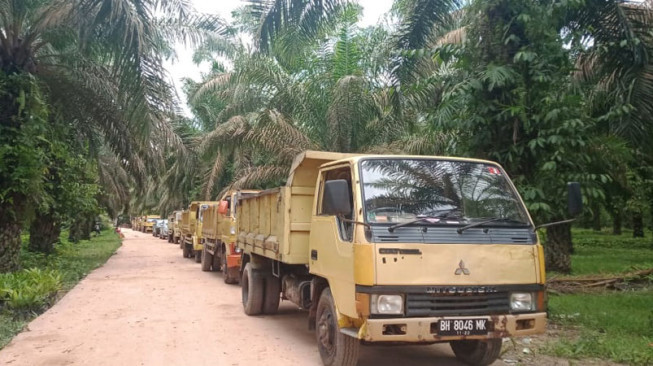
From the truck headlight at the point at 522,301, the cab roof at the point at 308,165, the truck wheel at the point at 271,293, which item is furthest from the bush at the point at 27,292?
the truck headlight at the point at 522,301

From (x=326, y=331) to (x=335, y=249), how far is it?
92 centimetres

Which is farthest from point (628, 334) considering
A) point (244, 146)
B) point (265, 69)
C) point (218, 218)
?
point (244, 146)

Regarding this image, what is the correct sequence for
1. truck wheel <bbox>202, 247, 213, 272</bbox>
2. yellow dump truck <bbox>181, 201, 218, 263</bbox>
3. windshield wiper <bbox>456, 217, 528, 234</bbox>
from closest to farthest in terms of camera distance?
windshield wiper <bbox>456, 217, 528, 234</bbox> < truck wheel <bbox>202, 247, 213, 272</bbox> < yellow dump truck <bbox>181, 201, 218, 263</bbox>

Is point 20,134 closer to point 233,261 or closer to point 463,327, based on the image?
point 233,261

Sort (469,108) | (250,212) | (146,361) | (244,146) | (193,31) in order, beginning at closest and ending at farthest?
(146,361) < (469,108) < (250,212) < (193,31) < (244,146)

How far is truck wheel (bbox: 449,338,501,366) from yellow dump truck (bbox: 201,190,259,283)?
6.05 metres

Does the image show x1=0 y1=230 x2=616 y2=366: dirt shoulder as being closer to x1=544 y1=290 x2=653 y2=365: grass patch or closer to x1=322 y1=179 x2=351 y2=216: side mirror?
x1=544 y1=290 x2=653 y2=365: grass patch

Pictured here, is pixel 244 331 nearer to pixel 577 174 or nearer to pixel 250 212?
pixel 250 212

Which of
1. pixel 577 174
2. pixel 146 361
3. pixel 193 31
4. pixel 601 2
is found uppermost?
pixel 193 31

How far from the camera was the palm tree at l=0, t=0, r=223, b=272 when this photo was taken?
10.4 meters

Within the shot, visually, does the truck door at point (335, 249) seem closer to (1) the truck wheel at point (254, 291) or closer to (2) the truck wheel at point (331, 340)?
(2) the truck wheel at point (331, 340)

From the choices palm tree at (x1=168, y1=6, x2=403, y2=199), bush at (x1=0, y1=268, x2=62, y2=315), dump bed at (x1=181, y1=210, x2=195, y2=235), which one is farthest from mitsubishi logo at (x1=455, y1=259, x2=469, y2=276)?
dump bed at (x1=181, y1=210, x2=195, y2=235)

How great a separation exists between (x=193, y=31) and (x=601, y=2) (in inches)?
337

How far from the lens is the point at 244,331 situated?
823cm
